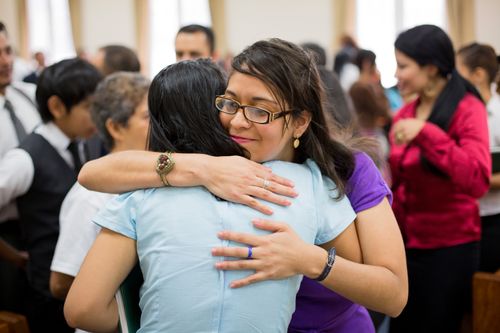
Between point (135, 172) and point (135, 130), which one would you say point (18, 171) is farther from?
point (135, 172)

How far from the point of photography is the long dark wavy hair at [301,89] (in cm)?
117

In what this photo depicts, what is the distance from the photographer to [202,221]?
1062 mm

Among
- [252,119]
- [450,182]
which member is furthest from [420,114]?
[252,119]

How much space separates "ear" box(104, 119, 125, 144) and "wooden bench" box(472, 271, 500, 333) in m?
1.46

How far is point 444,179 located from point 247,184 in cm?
148

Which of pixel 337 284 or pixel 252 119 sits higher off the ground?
pixel 252 119

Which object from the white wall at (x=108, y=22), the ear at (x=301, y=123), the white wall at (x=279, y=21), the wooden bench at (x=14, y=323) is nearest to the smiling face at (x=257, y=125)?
the ear at (x=301, y=123)

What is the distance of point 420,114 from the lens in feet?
8.26

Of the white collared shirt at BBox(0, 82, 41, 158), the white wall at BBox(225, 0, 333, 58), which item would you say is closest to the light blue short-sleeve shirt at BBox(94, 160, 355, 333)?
the white collared shirt at BBox(0, 82, 41, 158)

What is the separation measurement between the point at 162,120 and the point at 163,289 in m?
0.38

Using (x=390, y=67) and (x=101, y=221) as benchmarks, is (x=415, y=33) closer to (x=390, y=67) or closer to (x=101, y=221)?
(x=101, y=221)

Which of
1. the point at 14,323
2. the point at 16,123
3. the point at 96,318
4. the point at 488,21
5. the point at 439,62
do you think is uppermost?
the point at 488,21

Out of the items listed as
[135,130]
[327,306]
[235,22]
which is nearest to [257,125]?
[327,306]

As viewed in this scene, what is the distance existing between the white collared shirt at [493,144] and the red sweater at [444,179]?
278mm
